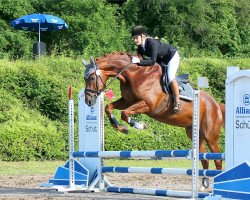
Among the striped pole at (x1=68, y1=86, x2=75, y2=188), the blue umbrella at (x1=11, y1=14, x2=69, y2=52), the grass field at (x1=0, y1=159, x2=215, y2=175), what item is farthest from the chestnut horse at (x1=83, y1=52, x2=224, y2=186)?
the blue umbrella at (x1=11, y1=14, x2=69, y2=52)

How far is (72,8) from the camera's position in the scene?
79.0 ft

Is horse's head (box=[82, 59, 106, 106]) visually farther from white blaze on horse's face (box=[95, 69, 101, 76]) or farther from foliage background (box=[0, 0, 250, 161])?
Answer: foliage background (box=[0, 0, 250, 161])

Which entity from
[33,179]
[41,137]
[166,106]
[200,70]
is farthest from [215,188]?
[200,70]

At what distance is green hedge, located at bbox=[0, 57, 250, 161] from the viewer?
655 inches

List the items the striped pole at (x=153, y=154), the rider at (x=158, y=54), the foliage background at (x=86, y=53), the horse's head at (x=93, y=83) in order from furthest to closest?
the foliage background at (x=86, y=53) < the rider at (x=158, y=54) < the horse's head at (x=93, y=83) < the striped pole at (x=153, y=154)

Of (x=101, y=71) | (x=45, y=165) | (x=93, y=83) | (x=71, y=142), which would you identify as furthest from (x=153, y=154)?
(x=45, y=165)

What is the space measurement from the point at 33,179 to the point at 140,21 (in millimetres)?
14484

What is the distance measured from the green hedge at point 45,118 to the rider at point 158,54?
6.69 m

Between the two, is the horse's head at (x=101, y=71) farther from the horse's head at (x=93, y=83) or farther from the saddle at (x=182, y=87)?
the saddle at (x=182, y=87)

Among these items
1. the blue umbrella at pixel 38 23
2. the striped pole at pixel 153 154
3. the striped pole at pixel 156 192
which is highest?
the blue umbrella at pixel 38 23

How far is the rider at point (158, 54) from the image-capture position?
10133mm

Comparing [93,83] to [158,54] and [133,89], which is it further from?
[158,54]

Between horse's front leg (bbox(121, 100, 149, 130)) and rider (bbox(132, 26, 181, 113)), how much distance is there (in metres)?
0.49

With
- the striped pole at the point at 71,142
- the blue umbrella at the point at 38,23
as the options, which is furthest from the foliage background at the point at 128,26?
the striped pole at the point at 71,142
